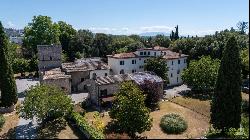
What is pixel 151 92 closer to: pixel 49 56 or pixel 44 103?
pixel 44 103

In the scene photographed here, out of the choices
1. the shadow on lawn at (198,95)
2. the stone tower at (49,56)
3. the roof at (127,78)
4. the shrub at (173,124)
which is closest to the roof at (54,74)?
the stone tower at (49,56)

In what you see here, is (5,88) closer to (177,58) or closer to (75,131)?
(75,131)

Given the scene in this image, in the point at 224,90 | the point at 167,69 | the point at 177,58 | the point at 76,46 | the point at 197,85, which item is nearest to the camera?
the point at 224,90

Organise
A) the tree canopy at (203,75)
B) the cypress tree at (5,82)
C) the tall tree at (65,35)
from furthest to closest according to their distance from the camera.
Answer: the tall tree at (65,35) → the tree canopy at (203,75) → the cypress tree at (5,82)

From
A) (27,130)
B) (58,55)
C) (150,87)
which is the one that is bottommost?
(27,130)

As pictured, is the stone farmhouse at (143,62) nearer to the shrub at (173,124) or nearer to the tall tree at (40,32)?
the tall tree at (40,32)

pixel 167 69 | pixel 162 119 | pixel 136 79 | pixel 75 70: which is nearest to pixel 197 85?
pixel 167 69

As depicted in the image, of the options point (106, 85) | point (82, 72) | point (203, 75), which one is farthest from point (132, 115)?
point (82, 72)
